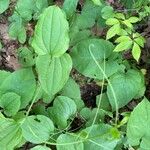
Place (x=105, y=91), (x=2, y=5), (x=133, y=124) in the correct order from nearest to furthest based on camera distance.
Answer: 1. (x=133, y=124)
2. (x=2, y=5)
3. (x=105, y=91)

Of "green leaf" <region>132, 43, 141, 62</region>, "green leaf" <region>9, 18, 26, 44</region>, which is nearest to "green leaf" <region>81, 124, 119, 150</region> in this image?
"green leaf" <region>132, 43, 141, 62</region>

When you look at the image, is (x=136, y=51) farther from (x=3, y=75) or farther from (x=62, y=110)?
(x=3, y=75)

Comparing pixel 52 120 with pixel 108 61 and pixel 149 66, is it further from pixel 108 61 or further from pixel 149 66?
pixel 149 66

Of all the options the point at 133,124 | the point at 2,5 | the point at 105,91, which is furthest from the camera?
the point at 105,91

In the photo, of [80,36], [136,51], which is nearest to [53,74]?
[80,36]

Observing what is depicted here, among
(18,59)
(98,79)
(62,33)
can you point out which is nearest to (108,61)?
(98,79)

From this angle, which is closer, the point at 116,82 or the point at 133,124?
the point at 133,124

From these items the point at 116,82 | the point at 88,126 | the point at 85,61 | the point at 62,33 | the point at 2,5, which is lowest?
the point at 88,126
